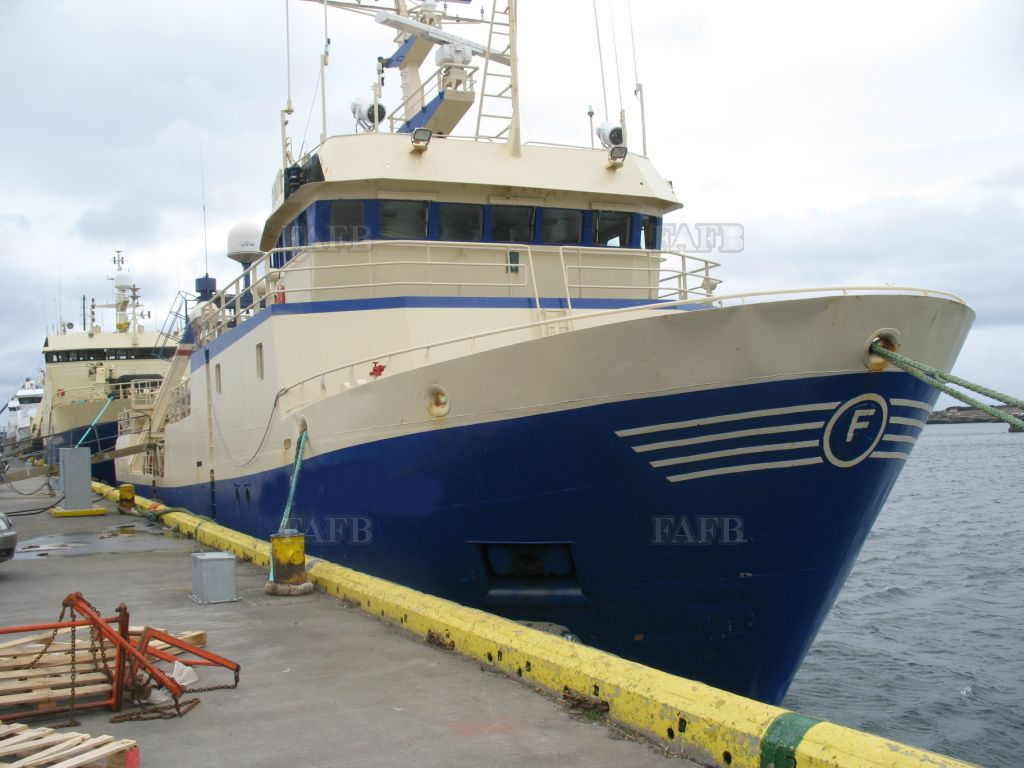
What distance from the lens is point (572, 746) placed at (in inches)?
187

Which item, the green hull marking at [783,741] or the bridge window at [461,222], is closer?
the green hull marking at [783,741]

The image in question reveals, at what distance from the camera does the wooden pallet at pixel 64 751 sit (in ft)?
13.3

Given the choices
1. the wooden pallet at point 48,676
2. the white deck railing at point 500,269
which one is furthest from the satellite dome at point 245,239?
the wooden pallet at point 48,676

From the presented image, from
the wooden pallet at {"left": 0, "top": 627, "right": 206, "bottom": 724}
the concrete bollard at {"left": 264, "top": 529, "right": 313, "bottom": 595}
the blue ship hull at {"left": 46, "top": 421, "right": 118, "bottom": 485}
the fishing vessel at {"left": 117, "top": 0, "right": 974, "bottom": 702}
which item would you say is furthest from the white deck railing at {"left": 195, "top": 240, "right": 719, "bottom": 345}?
the blue ship hull at {"left": 46, "top": 421, "right": 118, "bottom": 485}

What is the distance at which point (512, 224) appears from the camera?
12.3 meters

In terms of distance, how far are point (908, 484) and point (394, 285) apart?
4580 cm

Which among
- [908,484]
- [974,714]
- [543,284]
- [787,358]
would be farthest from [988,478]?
[787,358]

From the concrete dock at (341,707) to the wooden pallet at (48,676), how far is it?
0.55 feet

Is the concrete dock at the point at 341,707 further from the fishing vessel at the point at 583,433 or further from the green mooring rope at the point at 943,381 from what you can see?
the green mooring rope at the point at 943,381

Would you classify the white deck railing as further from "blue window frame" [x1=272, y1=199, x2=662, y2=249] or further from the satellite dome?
the satellite dome

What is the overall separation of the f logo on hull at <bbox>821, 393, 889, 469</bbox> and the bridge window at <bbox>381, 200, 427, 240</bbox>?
6.33 m

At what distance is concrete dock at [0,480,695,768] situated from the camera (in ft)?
15.4

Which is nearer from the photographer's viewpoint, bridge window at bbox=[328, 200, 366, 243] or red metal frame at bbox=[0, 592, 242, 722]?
red metal frame at bbox=[0, 592, 242, 722]

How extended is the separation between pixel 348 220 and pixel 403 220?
2.33ft
